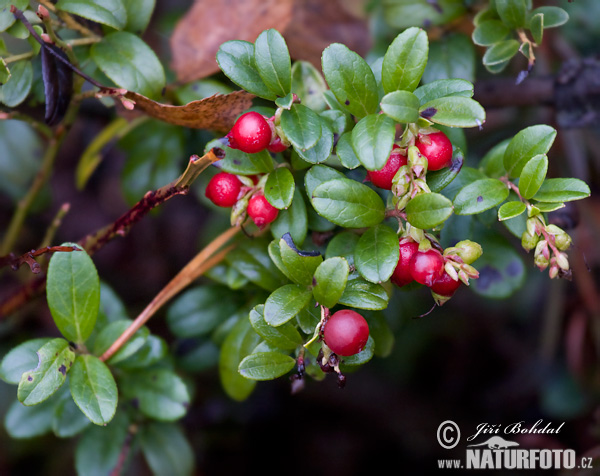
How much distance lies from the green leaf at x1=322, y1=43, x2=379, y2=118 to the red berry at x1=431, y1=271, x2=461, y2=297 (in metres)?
0.44

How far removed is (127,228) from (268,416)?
5.30 feet

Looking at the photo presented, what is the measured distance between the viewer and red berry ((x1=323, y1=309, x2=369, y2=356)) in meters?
1.12

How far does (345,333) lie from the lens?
1117 millimetres

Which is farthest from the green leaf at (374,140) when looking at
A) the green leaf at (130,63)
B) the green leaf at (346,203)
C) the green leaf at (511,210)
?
the green leaf at (130,63)

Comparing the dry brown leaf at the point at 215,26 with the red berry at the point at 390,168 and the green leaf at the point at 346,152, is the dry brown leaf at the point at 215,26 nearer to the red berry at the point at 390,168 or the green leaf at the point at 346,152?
the green leaf at the point at 346,152

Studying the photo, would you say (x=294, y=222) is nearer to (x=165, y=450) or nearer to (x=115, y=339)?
(x=115, y=339)

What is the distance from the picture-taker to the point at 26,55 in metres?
1.42

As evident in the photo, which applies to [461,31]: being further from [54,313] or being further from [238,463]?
[238,463]

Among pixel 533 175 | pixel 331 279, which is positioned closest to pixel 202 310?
pixel 331 279

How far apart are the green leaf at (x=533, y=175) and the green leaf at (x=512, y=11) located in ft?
1.66

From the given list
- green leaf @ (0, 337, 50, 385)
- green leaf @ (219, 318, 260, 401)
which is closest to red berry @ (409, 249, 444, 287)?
green leaf @ (219, 318, 260, 401)

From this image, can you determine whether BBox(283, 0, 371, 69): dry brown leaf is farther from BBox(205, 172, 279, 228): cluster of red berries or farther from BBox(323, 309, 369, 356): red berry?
BBox(323, 309, 369, 356): red berry

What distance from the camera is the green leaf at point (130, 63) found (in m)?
1.46

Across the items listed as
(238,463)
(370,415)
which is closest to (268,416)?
(238,463)
